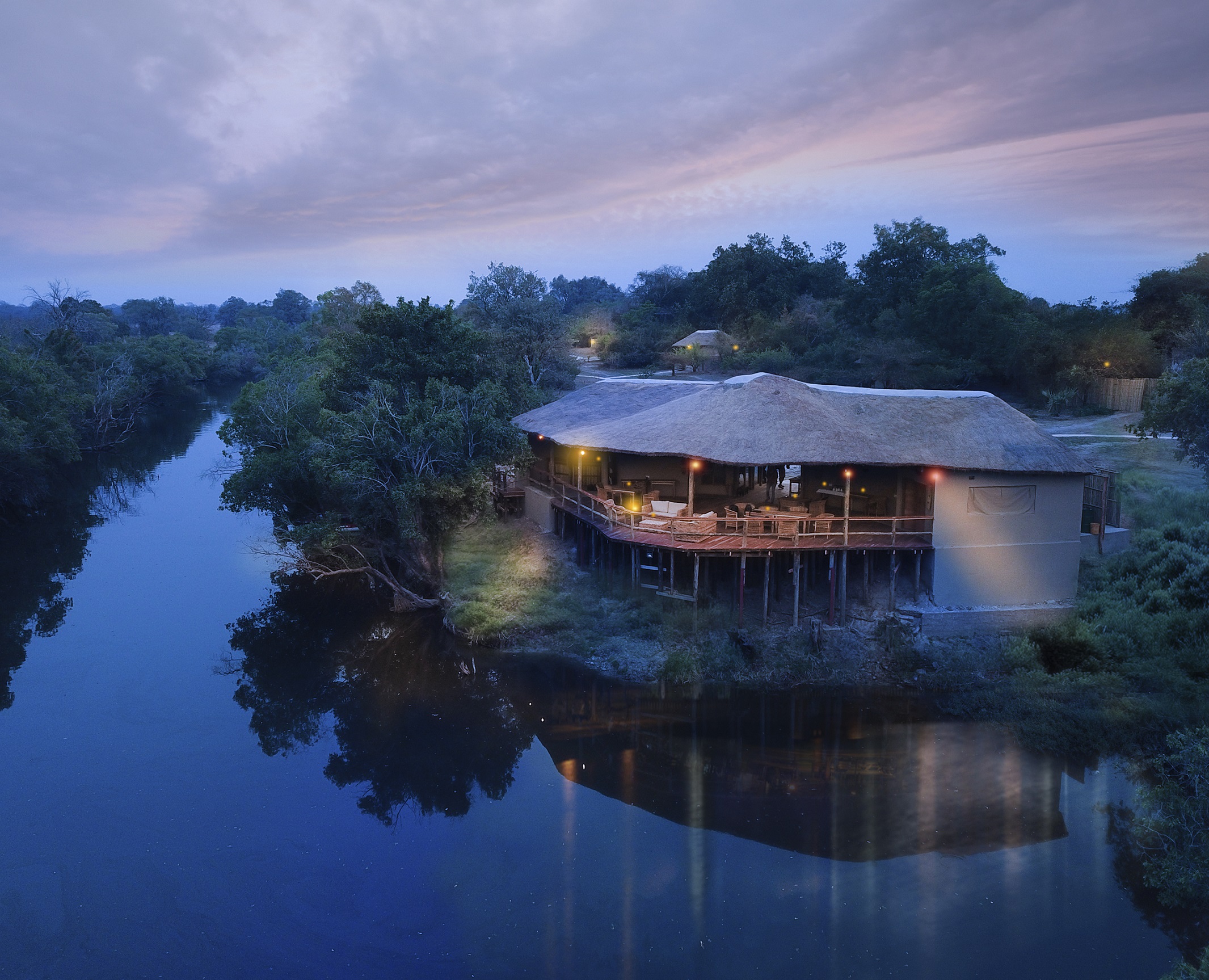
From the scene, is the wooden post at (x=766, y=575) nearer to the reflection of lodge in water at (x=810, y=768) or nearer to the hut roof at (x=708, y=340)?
the reflection of lodge in water at (x=810, y=768)

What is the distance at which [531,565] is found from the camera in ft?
80.9

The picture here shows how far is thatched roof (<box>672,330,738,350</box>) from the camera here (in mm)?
55875

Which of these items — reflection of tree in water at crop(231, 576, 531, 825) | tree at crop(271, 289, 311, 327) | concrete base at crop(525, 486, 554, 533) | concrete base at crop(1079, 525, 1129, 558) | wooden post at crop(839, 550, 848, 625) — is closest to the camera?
reflection of tree in water at crop(231, 576, 531, 825)

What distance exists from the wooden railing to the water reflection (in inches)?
138

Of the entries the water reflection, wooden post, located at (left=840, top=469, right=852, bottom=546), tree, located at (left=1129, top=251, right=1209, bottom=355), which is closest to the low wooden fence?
tree, located at (left=1129, top=251, right=1209, bottom=355)

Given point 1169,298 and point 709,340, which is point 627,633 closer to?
point 1169,298

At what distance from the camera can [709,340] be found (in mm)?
56375

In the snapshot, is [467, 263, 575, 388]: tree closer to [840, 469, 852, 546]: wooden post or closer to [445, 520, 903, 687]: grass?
[445, 520, 903, 687]: grass

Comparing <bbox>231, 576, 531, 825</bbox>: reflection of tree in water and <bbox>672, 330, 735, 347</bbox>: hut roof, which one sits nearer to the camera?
<bbox>231, 576, 531, 825</bbox>: reflection of tree in water

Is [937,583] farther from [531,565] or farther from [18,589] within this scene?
[18,589]

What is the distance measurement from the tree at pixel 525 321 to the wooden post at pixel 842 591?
28756mm

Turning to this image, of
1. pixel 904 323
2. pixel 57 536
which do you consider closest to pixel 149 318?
pixel 57 536

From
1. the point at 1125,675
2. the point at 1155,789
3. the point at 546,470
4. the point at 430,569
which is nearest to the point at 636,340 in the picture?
the point at 546,470

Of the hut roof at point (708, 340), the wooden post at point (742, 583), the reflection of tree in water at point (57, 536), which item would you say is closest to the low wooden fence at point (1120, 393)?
the hut roof at point (708, 340)
